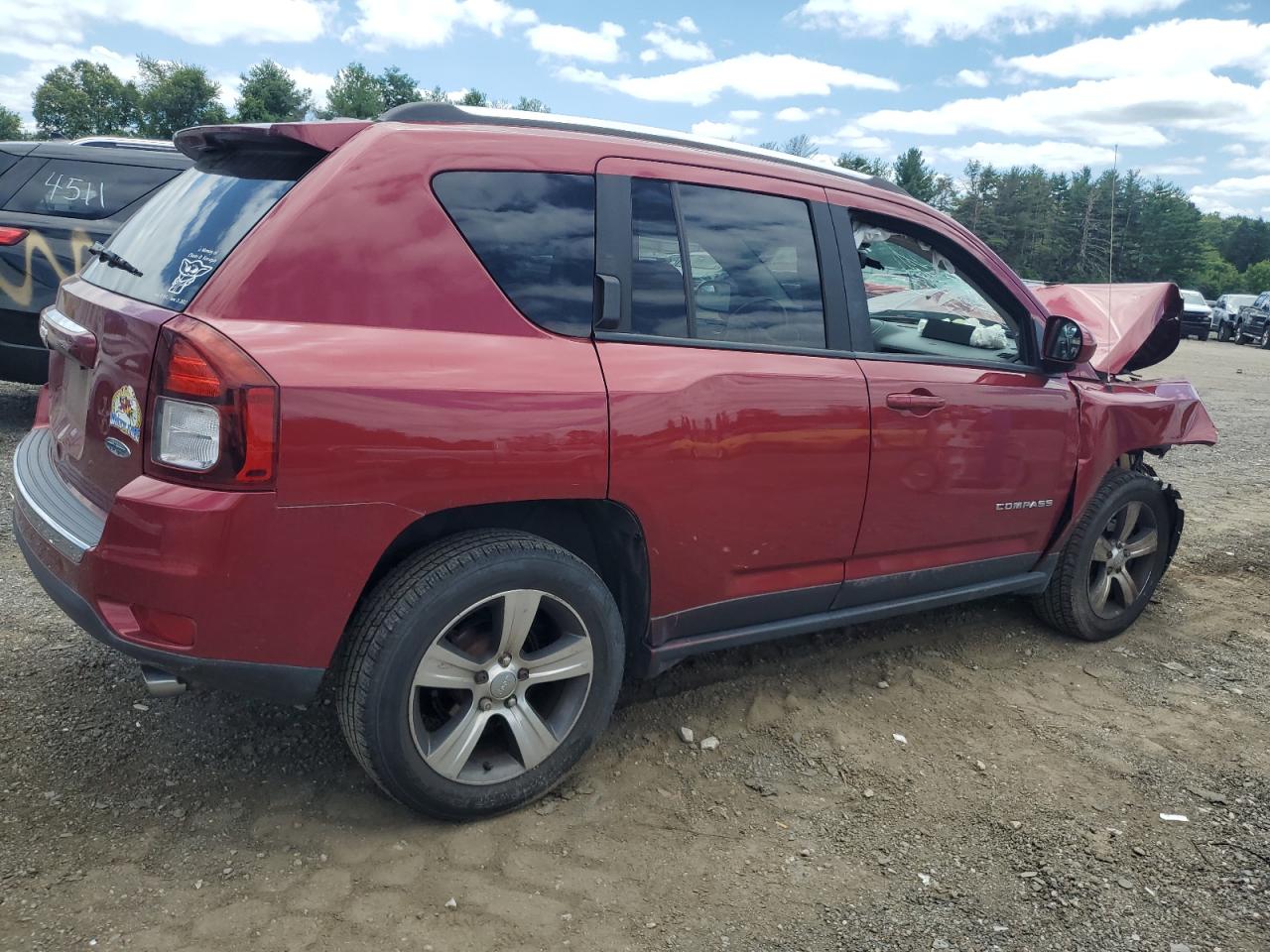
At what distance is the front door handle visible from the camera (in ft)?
10.9

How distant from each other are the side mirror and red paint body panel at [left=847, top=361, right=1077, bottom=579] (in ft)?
0.31

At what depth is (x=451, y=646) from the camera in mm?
2650

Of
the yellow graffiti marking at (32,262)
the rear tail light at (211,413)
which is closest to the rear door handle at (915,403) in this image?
the rear tail light at (211,413)

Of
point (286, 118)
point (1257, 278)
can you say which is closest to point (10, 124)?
point (286, 118)

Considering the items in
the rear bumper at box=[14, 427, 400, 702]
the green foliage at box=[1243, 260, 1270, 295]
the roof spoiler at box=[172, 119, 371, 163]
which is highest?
the green foliage at box=[1243, 260, 1270, 295]

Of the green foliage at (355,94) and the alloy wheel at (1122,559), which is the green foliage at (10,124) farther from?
the alloy wheel at (1122,559)

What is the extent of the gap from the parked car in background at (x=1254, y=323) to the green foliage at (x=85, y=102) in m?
76.4

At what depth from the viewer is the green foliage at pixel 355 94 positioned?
3388 inches

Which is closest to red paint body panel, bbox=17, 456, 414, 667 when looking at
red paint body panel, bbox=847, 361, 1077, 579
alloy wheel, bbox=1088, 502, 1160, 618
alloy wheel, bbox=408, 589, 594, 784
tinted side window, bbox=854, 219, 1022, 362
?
alloy wheel, bbox=408, 589, 594, 784

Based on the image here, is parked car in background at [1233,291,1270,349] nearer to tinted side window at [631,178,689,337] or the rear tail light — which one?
tinted side window at [631,178,689,337]

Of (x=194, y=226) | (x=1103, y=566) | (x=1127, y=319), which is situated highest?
(x=194, y=226)

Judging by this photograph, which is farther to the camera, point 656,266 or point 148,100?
point 148,100

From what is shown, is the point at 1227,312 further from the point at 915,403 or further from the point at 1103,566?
the point at 915,403

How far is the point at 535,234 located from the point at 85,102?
299ft
